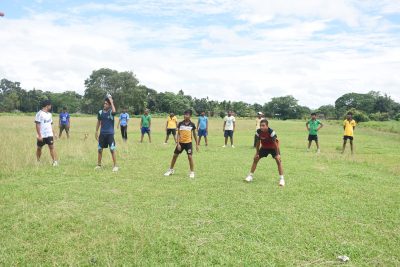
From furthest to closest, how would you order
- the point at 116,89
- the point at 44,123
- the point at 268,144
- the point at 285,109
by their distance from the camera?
the point at 285,109
the point at 116,89
the point at 44,123
the point at 268,144

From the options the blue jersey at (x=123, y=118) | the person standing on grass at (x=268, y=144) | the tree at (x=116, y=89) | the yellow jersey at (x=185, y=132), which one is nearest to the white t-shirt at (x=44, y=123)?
the yellow jersey at (x=185, y=132)

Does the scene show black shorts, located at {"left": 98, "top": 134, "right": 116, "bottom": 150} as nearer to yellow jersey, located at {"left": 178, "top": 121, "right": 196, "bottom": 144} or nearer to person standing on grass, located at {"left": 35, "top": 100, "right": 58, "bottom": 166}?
person standing on grass, located at {"left": 35, "top": 100, "right": 58, "bottom": 166}

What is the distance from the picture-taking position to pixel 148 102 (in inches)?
3784

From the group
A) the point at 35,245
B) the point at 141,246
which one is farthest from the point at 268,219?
the point at 35,245

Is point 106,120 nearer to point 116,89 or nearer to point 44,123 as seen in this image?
point 44,123

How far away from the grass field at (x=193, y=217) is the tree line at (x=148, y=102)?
220ft

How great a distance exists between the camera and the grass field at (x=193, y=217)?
4.77 meters

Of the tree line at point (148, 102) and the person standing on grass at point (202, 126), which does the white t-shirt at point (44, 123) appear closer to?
the person standing on grass at point (202, 126)

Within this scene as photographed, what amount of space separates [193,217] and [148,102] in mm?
91497

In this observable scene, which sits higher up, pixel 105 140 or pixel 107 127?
pixel 107 127

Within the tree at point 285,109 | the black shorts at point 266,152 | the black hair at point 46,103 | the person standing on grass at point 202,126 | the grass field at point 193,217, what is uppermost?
the tree at point 285,109

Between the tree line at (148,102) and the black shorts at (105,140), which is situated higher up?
the tree line at (148,102)

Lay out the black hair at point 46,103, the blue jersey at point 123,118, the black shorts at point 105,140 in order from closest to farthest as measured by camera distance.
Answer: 1. the black shorts at point 105,140
2. the black hair at point 46,103
3. the blue jersey at point 123,118

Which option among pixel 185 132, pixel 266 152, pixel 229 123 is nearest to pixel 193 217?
pixel 266 152
